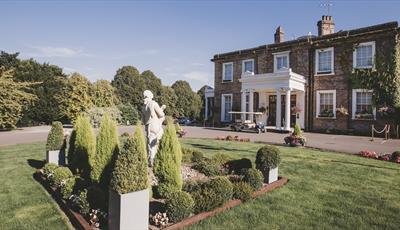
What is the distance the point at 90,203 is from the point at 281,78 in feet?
67.9

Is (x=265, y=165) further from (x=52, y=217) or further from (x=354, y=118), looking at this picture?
(x=354, y=118)

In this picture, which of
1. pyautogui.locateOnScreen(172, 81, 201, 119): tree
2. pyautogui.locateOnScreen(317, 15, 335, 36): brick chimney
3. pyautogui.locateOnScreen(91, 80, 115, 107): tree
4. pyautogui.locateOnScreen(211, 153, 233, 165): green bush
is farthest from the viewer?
pyautogui.locateOnScreen(172, 81, 201, 119): tree

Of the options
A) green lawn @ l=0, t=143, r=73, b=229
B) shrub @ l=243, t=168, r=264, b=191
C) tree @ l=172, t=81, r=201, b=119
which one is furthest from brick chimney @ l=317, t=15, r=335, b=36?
tree @ l=172, t=81, r=201, b=119

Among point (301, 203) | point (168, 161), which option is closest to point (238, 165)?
point (301, 203)

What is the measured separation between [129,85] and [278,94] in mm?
32413

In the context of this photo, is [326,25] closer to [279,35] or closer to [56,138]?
[279,35]

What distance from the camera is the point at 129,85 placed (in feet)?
163

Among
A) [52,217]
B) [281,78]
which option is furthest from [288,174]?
[281,78]

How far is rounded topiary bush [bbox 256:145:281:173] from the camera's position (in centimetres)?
743

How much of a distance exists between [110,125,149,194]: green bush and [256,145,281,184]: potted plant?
386 cm

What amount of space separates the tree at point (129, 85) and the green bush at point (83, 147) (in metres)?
41.3

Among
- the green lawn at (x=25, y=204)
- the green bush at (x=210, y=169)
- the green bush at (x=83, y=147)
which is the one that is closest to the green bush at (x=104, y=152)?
the green lawn at (x=25, y=204)

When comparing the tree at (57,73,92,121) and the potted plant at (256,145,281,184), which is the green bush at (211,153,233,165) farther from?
the tree at (57,73,92,121)

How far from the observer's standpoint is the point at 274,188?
7.16 m
